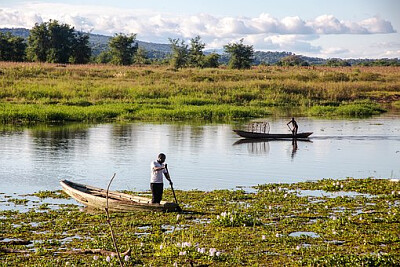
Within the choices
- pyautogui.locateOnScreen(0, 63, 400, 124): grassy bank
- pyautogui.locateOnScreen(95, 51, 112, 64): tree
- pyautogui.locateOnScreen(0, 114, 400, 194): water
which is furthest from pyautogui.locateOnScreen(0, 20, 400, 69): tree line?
pyautogui.locateOnScreen(0, 114, 400, 194): water

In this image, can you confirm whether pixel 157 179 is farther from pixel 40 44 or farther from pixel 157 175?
pixel 40 44

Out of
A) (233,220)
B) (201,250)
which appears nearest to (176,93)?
(233,220)

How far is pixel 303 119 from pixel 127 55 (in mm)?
53310

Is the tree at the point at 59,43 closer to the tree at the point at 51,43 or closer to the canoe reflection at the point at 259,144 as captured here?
the tree at the point at 51,43

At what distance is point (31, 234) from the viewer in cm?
1332

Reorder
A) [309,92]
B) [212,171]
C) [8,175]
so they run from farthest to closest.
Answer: [309,92] < [212,171] < [8,175]

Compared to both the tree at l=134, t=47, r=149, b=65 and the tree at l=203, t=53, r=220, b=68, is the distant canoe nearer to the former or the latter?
the tree at l=203, t=53, r=220, b=68

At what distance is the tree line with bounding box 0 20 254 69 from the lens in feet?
302

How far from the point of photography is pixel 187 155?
29016 mm

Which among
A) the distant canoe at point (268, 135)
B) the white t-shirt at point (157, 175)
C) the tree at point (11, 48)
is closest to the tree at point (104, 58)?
the tree at point (11, 48)

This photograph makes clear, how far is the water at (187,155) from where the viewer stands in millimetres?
22656

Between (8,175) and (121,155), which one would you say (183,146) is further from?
(8,175)

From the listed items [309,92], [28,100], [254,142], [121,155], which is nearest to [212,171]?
[121,155]

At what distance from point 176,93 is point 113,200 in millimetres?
40780
